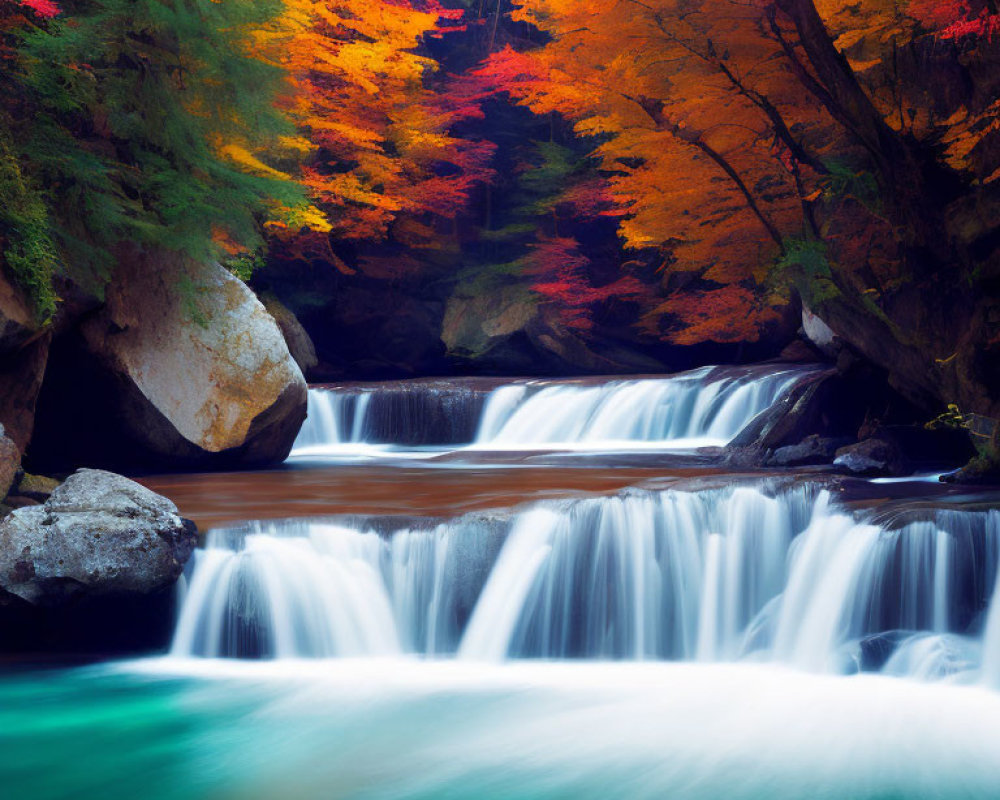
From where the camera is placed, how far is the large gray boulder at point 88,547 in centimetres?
654

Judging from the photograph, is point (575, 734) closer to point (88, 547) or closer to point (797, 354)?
point (88, 547)

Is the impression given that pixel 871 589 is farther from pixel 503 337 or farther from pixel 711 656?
pixel 503 337

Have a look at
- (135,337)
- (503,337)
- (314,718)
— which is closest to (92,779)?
(314,718)

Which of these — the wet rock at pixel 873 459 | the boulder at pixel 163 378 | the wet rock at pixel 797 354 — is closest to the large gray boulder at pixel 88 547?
the boulder at pixel 163 378

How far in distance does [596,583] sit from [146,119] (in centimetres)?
653

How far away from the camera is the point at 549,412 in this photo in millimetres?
15961

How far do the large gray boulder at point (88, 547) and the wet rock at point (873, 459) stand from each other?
19.9ft

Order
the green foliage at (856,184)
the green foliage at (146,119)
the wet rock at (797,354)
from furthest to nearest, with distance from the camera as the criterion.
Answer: the wet rock at (797,354) < the green foliage at (856,184) < the green foliage at (146,119)

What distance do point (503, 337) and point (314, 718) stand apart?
15046 millimetres

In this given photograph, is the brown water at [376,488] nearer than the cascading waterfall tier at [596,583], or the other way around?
the cascading waterfall tier at [596,583]

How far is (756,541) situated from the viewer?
7.50 metres

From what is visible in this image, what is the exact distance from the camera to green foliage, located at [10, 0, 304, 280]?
29.6 feet

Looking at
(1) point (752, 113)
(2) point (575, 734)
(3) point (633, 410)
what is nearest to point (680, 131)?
(1) point (752, 113)

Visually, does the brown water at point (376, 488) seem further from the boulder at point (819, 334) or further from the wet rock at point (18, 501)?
the boulder at point (819, 334)
